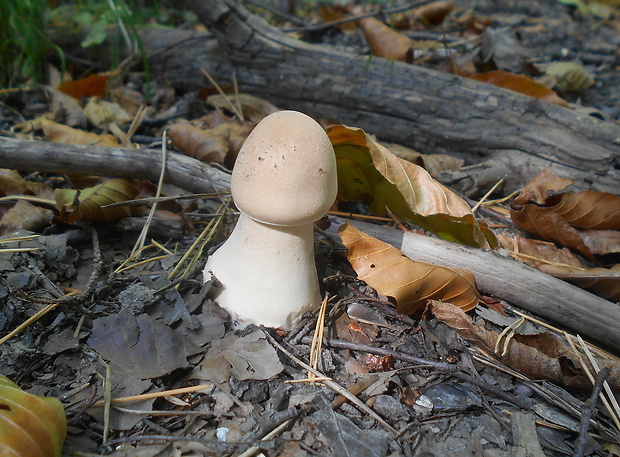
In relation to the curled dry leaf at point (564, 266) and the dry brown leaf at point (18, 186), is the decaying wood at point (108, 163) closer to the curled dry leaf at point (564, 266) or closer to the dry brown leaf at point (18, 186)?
the dry brown leaf at point (18, 186)

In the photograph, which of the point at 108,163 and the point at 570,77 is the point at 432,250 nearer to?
the point at 108,163

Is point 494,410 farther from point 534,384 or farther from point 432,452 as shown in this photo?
point 432,452

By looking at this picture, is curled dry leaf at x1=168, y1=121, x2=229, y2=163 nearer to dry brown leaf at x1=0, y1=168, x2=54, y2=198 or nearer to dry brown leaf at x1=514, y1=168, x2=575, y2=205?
dry brown leaf at x1=0, y1=168, x2=54, y2=198

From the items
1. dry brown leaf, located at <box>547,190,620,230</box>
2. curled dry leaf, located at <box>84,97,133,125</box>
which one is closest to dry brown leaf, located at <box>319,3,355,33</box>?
curled dry leaf, located at <box>84,97,133,125</box>

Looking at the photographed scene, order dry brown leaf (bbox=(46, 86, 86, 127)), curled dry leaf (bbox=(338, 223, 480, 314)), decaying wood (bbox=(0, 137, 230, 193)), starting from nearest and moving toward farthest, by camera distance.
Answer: curled dry leaf (bbox=(338, 223, 480, 314)) → decaying wood (bbox=(0, 137, 230, 193)) → dry brown leaf (bbox=(46, 86, 86, 127))

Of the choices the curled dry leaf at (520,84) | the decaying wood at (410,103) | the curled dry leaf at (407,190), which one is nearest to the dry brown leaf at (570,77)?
the curled dry leaf at (520,84)

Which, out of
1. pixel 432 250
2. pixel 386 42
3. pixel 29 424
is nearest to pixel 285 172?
pixel 432 250
